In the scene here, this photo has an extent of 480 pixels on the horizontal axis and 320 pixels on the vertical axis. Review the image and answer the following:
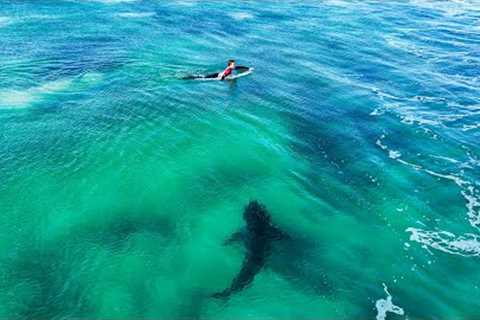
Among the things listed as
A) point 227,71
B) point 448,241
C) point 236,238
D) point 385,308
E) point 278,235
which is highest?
point 227,71

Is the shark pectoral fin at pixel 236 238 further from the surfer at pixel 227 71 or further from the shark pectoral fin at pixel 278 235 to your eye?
the surfer at pixel 227 71

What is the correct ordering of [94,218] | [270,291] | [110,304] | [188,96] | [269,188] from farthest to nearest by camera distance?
[188,96] < [269,188] < [94,218] < [270,291] < [110,304]

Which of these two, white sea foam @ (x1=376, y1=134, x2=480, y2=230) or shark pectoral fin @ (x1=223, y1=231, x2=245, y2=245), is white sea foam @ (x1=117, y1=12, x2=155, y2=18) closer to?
white sea foam @ (x1=376, y1=134, x2=480, y2=230)

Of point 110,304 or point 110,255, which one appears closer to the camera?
point 110,304

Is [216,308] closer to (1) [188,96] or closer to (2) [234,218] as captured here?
(2) [234,218]

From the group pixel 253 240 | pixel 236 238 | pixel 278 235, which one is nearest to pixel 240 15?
pixel 278 235

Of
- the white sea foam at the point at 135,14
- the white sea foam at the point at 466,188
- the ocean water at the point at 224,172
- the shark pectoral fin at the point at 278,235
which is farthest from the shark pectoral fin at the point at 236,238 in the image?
the white sea foam at the point at 135,14

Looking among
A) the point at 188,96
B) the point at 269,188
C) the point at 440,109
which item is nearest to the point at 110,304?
the point at 269,188

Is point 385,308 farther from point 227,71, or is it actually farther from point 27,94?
point 27,94
